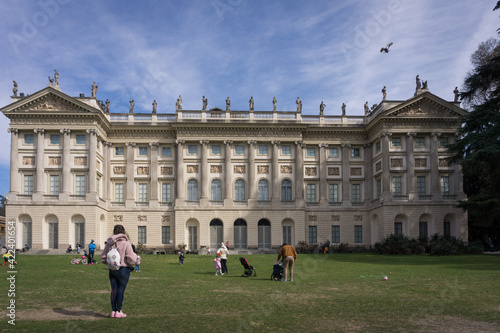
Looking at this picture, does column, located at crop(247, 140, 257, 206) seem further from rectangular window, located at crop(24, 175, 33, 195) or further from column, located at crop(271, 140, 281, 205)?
rectangular window, located at crop(24, 175, 33, 195)

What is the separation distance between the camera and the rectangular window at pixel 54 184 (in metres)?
46.4

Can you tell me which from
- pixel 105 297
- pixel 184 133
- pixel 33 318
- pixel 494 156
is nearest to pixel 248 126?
pixel 184 133

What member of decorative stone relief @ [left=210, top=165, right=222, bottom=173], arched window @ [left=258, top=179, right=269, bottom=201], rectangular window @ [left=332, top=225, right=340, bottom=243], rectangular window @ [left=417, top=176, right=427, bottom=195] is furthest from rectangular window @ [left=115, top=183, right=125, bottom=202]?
rectangular window @ [left=417, top=176, right=427, bottom=195]

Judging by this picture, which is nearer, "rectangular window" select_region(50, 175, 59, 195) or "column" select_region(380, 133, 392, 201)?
"rectangular window" select_region(50, 175, 59, 195)

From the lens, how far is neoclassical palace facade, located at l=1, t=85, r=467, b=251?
151 ft

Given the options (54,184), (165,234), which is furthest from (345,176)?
(54,184)

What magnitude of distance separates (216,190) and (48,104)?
1786cm

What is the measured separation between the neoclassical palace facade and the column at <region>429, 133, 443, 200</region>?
0.31ft

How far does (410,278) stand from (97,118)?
34.4 meters

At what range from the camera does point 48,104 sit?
1812 inches

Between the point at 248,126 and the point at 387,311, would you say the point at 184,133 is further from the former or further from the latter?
the point at 387,311

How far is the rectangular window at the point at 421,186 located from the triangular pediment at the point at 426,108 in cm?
614

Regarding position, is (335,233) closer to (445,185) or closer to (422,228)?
(422,228)

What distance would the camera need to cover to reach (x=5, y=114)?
4566 cm
